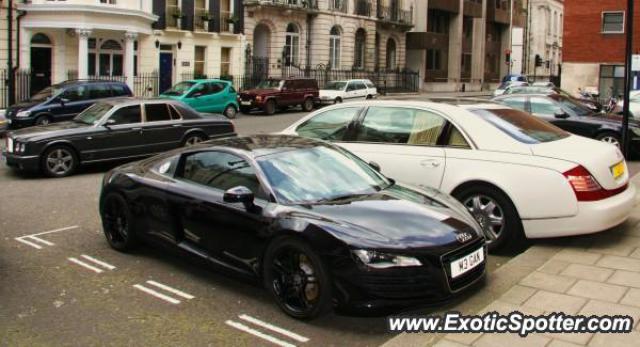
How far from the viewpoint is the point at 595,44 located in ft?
142

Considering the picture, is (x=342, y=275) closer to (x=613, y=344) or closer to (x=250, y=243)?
(x=250, y=243)

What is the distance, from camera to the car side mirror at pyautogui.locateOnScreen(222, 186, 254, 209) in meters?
5.38

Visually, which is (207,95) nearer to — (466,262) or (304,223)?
(304,223)

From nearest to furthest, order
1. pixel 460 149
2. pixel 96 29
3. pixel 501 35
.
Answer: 1. pixel 460 149
2. pixel 96 29
3. pixel 501 35

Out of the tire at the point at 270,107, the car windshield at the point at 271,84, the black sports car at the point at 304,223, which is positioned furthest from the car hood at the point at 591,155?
the car windshield at the point at 271,84

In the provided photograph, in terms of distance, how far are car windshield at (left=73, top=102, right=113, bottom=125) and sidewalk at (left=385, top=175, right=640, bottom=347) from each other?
920 cm

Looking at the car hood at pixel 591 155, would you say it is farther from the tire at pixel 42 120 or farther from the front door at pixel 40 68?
the front door at pixel 40 68

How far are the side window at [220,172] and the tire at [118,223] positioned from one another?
0.92 metres

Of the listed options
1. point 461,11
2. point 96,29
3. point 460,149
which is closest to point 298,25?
point 96,29

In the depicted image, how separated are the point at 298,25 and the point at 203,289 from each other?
37716 millimetres

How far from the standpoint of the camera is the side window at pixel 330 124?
8445 millimetres

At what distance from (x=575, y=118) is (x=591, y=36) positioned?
103ft

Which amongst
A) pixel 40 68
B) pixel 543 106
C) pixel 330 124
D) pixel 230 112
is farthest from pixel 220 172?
pixel 40 68

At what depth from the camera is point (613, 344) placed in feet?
14.4
